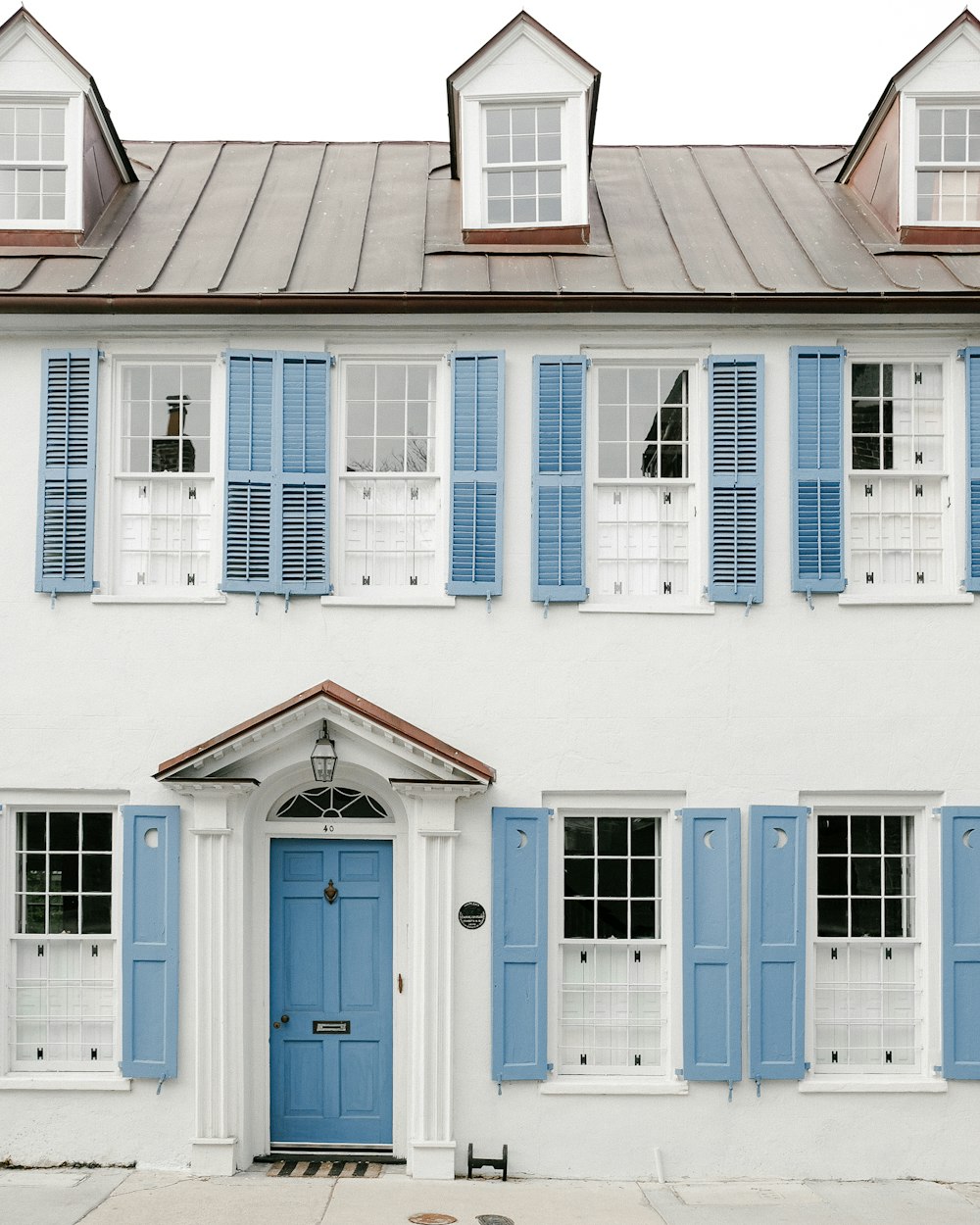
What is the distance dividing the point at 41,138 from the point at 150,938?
22.6ft

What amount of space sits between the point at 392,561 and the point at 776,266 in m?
3.96

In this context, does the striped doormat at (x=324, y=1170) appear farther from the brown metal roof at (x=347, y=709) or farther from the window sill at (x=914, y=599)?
the window sill at (x=914, y=599)

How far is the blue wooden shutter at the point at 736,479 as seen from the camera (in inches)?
365

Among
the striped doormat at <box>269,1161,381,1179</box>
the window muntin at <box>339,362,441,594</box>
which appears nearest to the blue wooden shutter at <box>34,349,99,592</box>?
the window muntin at <box>339,362,441,594</box>

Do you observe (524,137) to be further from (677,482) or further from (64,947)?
(64,947)

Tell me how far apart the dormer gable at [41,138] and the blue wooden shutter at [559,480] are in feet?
14.3

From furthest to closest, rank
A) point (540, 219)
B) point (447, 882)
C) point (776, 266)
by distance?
point (540, 219)
point (776, 266)
point (447, 882)

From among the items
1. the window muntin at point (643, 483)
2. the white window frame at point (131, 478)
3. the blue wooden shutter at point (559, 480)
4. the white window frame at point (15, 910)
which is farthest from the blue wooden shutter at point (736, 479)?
the white window frame at point (15, 910)

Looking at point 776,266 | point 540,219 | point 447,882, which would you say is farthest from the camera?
point 540,219

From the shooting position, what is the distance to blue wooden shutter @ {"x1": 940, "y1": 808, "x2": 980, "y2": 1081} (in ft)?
29.7

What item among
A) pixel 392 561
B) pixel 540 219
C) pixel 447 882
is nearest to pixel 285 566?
pixel 392 561

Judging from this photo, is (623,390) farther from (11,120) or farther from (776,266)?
(11,120)

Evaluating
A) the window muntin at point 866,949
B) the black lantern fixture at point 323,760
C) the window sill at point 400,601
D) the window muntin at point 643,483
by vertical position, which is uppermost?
the window muntin at point 643,483

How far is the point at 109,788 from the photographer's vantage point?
9188 mm
